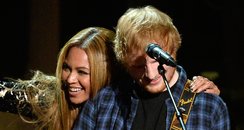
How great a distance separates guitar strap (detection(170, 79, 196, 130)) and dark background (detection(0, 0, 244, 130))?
11.8 ft

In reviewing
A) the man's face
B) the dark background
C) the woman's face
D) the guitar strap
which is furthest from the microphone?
the dark background

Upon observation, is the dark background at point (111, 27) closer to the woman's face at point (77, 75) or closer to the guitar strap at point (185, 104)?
the woman's face at point (77, 75)

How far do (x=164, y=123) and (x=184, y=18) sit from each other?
15.8 ft

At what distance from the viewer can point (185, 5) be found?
7.78m

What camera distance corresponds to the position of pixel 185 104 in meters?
3.03

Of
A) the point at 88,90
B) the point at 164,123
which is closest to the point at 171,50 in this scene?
the point at 164,123

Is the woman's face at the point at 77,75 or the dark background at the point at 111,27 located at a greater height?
the woman's face at the point at 77,75

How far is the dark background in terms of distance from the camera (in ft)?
22.1

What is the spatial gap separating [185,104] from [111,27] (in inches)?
189

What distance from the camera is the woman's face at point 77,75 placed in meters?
3.55


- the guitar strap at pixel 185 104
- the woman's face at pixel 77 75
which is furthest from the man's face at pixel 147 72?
the woman's face at pixel 77 75

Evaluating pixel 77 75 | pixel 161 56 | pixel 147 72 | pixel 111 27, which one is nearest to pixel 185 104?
pixel 147 72

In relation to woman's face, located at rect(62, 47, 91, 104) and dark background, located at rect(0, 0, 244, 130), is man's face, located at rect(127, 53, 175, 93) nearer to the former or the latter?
woman's face, located at rect(62, 47, 91, 104)

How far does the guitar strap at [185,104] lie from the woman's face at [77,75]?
762 mm
